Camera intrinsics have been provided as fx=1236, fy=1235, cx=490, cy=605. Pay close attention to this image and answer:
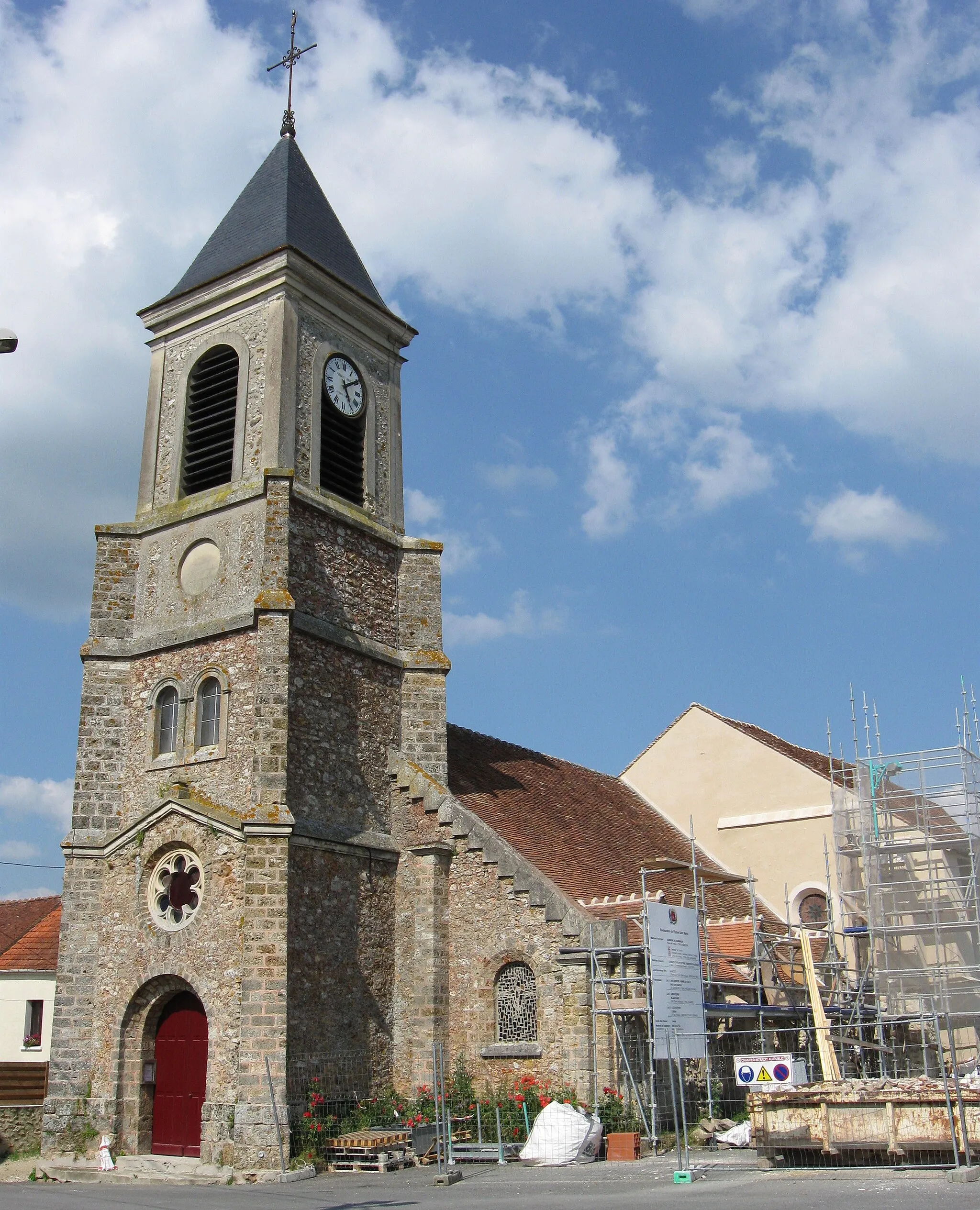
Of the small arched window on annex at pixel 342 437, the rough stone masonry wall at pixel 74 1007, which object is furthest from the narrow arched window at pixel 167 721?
the small arched window on annex at pixel 342 437

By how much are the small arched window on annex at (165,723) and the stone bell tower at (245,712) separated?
52 millimetres

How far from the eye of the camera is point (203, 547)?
21.6m

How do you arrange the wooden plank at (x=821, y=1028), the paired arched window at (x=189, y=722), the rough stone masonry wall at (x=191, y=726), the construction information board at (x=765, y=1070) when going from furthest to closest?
1. the paired arched window at (x=189, y=722)
2. the rough stone masonry wall at (x=191, y=726)
3. the wooden plank at (x=821, y=1028)
4. the construction information board at (x=765, y=1070)

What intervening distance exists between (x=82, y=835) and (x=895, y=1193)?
1352cm

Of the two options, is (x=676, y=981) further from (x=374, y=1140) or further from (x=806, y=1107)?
(x=374, y=1140)

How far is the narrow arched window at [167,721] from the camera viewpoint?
2061 cm

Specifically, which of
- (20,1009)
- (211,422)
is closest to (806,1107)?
(211,422)

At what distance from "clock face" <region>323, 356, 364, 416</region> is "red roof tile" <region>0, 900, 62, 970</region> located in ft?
50.2

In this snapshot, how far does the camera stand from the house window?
101ft

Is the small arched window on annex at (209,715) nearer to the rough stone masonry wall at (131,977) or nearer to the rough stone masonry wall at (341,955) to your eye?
the rough stone masonry wall at (131,977)

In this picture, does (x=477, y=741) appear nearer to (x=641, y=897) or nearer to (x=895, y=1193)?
(x=641, y=897)

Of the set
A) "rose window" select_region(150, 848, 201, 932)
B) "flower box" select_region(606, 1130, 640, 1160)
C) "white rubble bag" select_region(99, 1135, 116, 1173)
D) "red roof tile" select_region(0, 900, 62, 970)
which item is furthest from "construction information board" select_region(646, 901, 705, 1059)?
"red roof tile" select_region(0, 900, 62, 970)

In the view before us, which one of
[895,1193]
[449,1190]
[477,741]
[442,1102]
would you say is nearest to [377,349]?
[477,741]

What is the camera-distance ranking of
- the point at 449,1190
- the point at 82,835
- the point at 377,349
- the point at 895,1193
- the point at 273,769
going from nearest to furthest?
the point at 895,1193 < the point at 449,1190 < the point at 273,769 < the point at 82,835 < the point at 377,349
